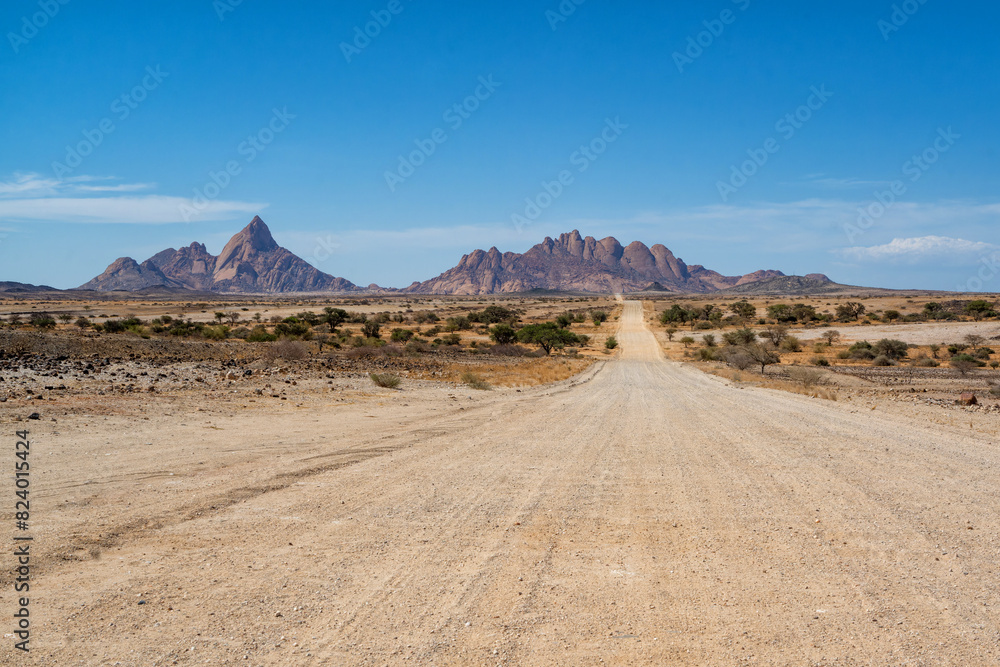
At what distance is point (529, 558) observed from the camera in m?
6.00

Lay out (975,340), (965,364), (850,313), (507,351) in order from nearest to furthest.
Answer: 1. (965,364)
2. (507,351)
3. (975,340)
4. (850,313)

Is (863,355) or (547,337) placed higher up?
(547,337)

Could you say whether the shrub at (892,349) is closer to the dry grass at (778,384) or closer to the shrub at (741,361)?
the shrub at (741,361)

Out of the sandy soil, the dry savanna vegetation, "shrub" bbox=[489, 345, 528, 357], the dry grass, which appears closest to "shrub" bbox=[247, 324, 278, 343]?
"shrub" bbox=[489, 345, 528, 357]

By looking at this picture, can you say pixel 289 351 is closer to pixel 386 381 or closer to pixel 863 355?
pixel 386 381

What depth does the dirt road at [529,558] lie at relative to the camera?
14.4 feet

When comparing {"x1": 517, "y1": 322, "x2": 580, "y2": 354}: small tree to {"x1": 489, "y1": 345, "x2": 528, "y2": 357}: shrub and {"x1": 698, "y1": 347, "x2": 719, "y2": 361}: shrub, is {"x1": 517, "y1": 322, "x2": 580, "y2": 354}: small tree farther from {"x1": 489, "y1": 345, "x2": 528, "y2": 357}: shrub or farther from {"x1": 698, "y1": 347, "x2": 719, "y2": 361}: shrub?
{"x1": 698, "y1": 347, "x2": 719, "y2": 361}: shrub

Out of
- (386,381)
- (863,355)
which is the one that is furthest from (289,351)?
(863,355)

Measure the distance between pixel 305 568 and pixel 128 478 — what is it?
13.7ft

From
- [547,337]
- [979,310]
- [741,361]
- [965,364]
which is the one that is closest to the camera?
[965,364]

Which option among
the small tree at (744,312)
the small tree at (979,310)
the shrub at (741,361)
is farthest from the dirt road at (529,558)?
the small tree at (744,312)

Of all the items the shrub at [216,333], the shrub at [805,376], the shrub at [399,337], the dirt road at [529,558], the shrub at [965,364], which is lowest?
the shrub at [965,364]

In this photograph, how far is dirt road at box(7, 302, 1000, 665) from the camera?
4.38 m

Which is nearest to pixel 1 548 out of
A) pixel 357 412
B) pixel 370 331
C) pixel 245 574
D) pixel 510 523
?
pixel 245 574
